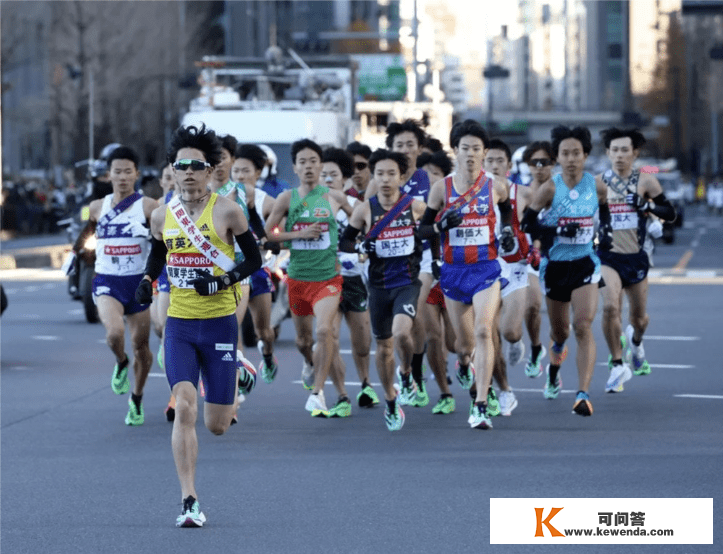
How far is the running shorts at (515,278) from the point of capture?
1231cm

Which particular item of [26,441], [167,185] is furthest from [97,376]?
[26,441]

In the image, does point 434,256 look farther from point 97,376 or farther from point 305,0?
point 305,0

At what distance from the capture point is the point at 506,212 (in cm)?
1138

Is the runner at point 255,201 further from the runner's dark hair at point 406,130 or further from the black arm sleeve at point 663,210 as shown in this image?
the black arm sleeve at point 663,210

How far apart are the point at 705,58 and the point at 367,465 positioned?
116 meters

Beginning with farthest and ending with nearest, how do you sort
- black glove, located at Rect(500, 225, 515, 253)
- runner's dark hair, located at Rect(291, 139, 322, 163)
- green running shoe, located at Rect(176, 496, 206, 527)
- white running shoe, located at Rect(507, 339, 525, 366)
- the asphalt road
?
white running shoe, located at Rect(507, 339, 525, 366) → runner's dark hair, located at Rect(291, 139, 322, 163) → black glove, located at Rect(500, 225, 515, 253) → green running shoe, located at Rect(176, 496, 206, 527) → the asphalt road

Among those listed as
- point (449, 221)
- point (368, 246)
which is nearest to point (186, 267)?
point (449, 221)

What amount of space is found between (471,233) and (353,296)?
4.77 feet

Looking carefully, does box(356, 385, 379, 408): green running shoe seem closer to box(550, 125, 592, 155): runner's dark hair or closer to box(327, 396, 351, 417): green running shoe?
box(327, 396, 351, 417): green running shoe

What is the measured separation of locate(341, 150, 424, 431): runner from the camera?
11.4m

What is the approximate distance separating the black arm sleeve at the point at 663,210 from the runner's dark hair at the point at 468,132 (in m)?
2.14

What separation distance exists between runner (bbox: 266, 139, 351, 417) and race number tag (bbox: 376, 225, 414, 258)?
559mm

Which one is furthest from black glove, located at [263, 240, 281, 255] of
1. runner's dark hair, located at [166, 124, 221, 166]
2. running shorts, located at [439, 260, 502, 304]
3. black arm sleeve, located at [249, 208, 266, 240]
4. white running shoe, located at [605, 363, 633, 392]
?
white running shoe, located at [605, 363, 633, 392]

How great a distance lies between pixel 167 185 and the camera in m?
12.6
